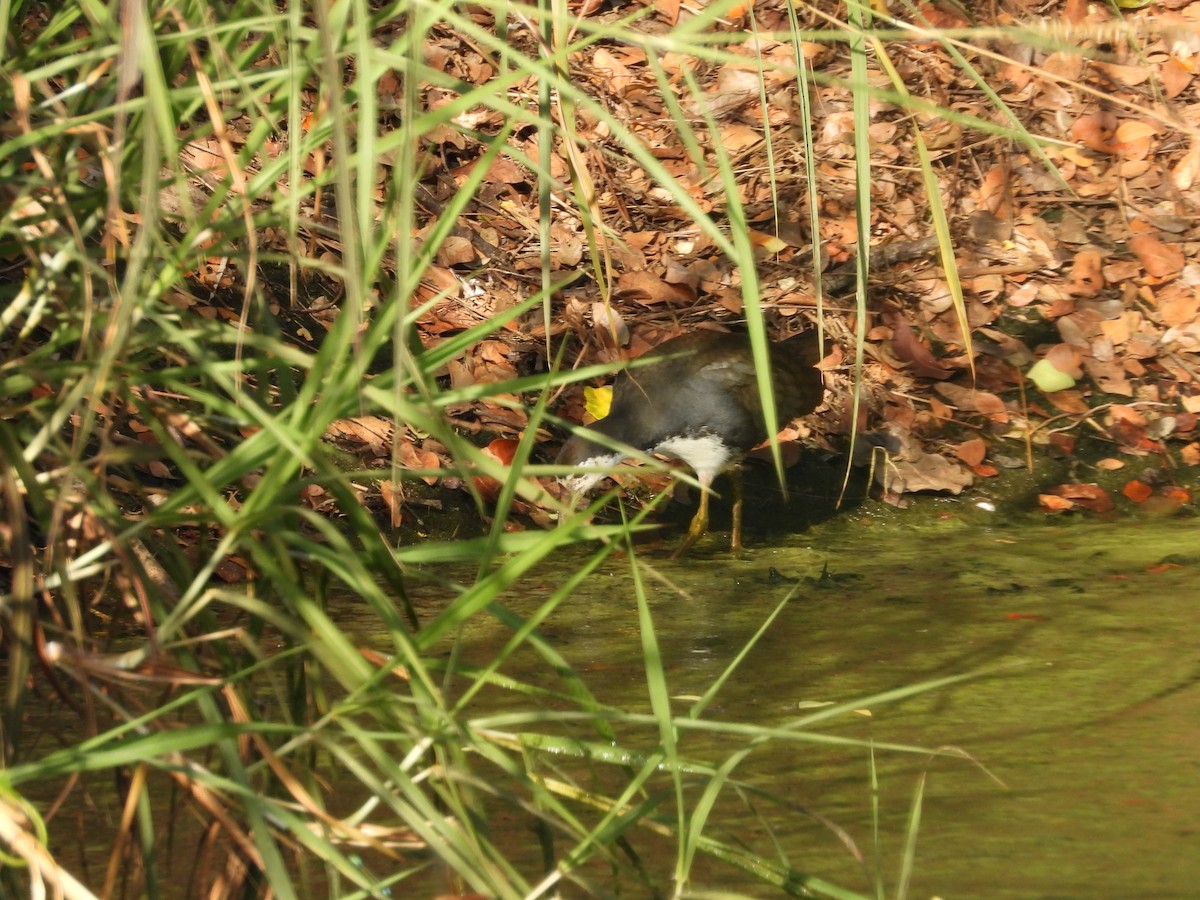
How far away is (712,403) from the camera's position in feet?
16.6

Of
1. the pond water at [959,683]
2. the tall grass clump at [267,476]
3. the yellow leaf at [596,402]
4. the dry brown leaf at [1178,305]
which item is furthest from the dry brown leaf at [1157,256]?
the tall grass clump at [267,476]

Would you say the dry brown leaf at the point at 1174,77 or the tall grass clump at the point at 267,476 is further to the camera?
the dry brown leaf at the point at 1174,77

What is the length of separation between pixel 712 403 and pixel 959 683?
184cm

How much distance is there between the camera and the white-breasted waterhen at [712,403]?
498 cm

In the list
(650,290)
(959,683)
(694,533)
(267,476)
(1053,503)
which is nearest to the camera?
(267,476)

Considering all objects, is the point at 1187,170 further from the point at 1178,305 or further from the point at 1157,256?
the point at 1178,305

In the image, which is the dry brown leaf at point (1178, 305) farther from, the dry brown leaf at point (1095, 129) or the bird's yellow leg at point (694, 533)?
the bird's yellow leg at point (694, 533)

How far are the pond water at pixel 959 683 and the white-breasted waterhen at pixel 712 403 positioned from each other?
43 centimetres

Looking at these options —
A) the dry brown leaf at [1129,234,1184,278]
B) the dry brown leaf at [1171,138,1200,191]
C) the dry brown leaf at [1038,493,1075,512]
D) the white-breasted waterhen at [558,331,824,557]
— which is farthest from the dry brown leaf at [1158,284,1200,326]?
the white-breasted waterhen at [558,331,824,557]

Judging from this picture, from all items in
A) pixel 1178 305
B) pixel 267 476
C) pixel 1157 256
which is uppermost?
pixel 267 476

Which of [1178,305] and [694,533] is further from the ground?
[1178,305]

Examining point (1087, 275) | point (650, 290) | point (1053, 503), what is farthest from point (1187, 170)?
point (650, 290)

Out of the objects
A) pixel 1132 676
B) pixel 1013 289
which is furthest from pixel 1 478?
pixel 1013 289

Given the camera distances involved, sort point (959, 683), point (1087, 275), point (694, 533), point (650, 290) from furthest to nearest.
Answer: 1. point (1087, 275)
2. point (650, 290)
3. point (694, 533)
4. point (959, 683)
